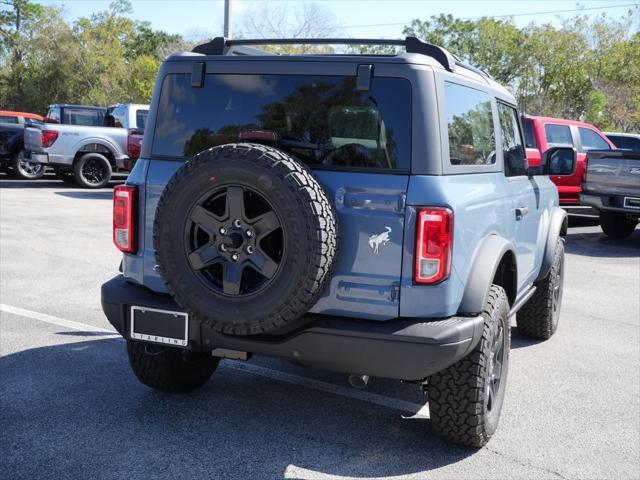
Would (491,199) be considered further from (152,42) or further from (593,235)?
(152,42)

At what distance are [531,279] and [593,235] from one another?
8115 millimetres

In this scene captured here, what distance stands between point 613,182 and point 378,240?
875 cm

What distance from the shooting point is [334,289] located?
3.07 m

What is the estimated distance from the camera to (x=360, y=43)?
3.39m

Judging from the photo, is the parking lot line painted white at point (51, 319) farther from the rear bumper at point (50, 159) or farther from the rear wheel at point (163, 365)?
the rear bumper at point (50, 159)

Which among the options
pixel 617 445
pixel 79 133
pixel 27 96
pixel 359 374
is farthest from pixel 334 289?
pixel 27 96

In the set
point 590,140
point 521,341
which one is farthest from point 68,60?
point 521,341

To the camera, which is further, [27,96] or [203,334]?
[27,96]

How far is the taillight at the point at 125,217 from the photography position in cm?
342

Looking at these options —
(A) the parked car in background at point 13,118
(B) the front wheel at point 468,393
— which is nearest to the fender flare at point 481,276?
(B) the front wheel at point 468,393

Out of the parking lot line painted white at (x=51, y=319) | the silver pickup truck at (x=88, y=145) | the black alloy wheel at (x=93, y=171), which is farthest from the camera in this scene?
the black alloy wheel at (x=93, y=171)

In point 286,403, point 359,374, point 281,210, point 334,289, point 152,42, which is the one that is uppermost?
point 152,42

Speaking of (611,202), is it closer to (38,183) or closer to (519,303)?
(519,303)

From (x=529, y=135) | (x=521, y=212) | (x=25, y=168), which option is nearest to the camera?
(x=521, y=212)
